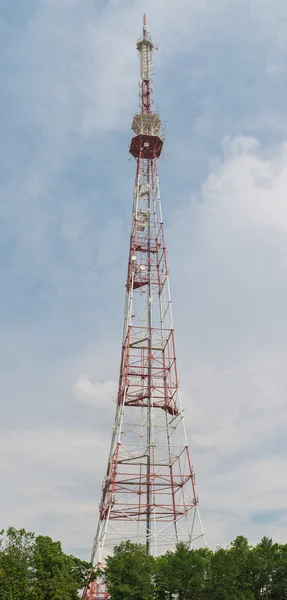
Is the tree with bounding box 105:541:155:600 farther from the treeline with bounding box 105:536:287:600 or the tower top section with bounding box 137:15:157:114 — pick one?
the tower top section with bounding box 137:15:157:114

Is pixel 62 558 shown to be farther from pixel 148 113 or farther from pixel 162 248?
pixel 148 113

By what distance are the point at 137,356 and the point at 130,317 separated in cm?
440

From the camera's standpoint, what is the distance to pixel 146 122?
6650 centimetres

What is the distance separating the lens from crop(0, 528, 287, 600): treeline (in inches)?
1574

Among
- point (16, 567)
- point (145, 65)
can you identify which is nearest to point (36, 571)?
point (16, 567)

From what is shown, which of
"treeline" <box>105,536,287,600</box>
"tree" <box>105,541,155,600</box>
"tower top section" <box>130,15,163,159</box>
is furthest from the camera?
"tower top section" <box>130,15,163,159</box>

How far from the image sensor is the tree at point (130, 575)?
39219 mm

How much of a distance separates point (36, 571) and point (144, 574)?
8.88 meters

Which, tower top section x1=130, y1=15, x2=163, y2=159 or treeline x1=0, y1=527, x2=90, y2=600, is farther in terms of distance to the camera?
tower top section x1=130, y1=15, x2=163, y2=159

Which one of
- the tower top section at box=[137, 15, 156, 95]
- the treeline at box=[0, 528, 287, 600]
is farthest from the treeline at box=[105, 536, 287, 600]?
the tower top section at box=[137, 15, 156, 95]

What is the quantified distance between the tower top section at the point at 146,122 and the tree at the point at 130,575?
44.7 m

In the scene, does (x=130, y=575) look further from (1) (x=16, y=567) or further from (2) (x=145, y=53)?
(2) (x=145, y=53)

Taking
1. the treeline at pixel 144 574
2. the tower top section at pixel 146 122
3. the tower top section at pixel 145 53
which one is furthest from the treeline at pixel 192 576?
the tower top section at pixel 145 53

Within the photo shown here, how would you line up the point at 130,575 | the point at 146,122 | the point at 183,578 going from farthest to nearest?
the point at 146,122, the point at 183,578, the point at 130,575
